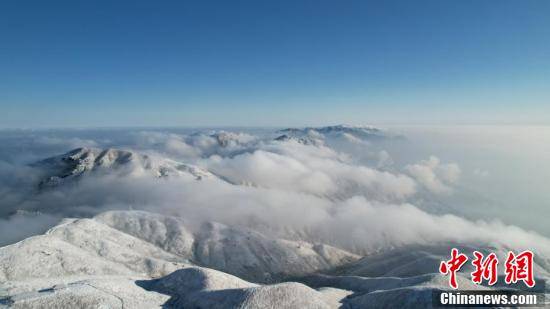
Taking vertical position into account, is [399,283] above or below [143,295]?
below

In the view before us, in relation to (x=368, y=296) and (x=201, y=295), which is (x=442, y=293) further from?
(x=201, y=295)

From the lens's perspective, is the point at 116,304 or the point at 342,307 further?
the point at 342,307

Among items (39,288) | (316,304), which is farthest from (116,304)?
(316,304)

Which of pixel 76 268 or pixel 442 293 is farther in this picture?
pixel 76 268

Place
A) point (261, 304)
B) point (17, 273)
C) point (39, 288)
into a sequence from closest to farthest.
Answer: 1. point (261, 304)
2. point (39, 288)
3. point (17, 273)

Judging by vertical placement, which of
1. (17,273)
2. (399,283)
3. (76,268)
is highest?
(17,273)

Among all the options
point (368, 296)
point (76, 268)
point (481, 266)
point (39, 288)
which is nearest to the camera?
point (481, 266)

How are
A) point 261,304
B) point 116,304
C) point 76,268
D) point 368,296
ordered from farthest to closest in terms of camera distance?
point 76,268 → point 368,296 → point 261,304 → point 116,304

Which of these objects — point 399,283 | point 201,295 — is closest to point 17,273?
point 201,295

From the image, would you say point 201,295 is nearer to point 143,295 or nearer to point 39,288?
point 143,295
